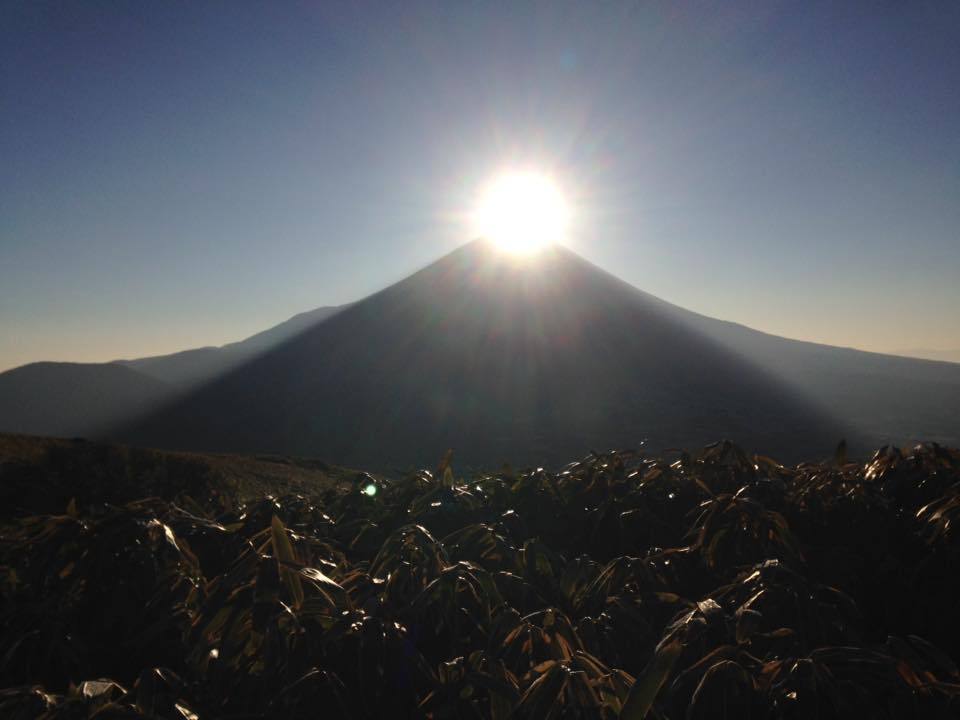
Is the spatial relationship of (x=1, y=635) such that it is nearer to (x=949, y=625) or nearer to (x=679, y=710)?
(x=679, y=710)

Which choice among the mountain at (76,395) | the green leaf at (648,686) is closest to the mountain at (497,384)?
the mountain at (76,395)

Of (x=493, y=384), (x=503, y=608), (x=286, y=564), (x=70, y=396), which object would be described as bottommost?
(x=70, y=396)

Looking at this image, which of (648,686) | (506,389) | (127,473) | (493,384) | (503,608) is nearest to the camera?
(648,686)

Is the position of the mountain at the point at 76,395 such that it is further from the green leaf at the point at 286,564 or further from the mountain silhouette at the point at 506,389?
the green leaf at the point at 286,564

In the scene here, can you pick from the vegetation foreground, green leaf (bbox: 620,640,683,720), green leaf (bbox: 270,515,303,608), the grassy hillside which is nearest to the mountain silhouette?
the grassy hillside

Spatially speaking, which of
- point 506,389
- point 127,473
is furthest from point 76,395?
point 127,473

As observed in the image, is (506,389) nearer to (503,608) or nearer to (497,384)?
(497,384)
